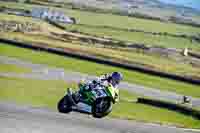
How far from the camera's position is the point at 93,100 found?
17766 mm

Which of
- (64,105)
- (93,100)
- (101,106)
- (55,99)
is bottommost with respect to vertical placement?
(55,99)

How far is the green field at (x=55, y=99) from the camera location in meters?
23.2

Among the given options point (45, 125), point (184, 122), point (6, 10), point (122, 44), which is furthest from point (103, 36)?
point (45, 125)

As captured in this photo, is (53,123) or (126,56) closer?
(53,123)

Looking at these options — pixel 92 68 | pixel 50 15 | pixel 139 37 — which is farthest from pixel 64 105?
pixel 139 37

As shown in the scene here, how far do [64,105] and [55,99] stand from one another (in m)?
2.89

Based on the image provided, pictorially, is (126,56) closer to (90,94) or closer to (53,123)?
(53,123)

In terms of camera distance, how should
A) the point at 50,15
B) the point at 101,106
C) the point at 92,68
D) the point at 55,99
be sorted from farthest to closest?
the point at 50,15, the point at 92,68, the point at 55,99, the point at 101,106

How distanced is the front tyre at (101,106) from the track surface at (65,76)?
24.8 ft

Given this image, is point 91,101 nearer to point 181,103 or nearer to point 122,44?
point 181,103

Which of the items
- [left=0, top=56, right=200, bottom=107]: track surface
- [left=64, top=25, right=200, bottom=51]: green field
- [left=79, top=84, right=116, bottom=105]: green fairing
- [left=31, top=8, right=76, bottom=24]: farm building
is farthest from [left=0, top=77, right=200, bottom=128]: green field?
[left=31, top=8, right=76, bottom=24]: farm building

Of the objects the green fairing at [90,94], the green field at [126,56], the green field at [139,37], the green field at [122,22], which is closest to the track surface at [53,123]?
the green fairing at [90,94]

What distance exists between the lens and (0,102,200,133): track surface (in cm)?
1936

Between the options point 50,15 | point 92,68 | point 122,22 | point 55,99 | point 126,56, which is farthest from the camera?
point 122,22
